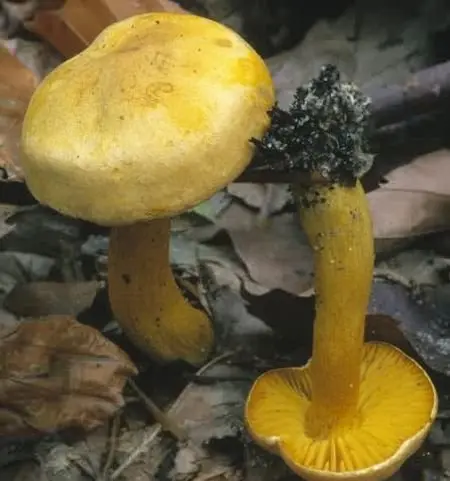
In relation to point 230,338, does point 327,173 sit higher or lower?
higher

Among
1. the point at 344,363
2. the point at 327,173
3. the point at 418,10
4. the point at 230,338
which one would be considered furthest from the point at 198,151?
the point at 418,10

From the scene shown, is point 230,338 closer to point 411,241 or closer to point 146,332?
point 146,332

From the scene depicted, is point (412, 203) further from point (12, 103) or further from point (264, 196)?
point (12, 103)

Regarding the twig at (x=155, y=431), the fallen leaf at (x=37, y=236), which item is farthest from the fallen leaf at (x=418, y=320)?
the fallen leaf at (x=37, y=236)

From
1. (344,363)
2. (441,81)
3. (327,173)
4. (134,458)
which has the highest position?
(327,173)

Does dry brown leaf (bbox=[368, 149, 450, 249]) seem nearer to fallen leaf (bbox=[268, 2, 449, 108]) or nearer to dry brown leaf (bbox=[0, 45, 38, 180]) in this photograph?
fallen leaf (bbox=[268, 2, 449, 108])

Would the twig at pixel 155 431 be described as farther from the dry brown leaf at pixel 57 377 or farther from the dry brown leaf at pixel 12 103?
the dry brown leaf at pixel 12 103

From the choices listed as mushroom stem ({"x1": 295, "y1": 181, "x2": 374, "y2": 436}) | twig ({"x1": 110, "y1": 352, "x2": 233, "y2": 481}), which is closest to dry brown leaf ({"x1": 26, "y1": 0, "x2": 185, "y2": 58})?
twig ({"x1": 110, "y1": 352, "x2": 233, "y2": 481})
